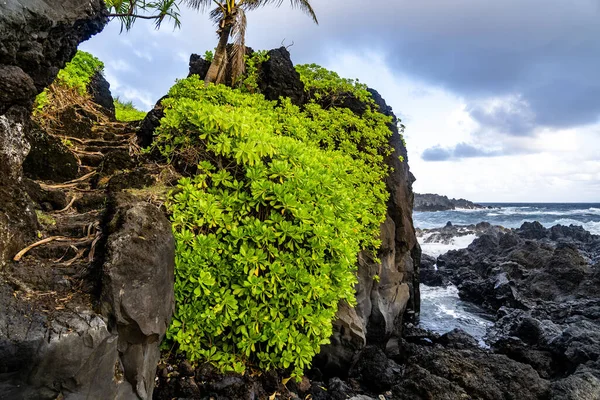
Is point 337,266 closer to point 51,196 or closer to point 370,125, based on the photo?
point 51,196

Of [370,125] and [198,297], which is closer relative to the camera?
[198,297]

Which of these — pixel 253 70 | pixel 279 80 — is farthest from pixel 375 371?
pixel 253 70

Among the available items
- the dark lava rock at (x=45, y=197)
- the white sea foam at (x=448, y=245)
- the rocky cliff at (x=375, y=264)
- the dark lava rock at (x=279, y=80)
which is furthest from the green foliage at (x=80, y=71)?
the white sea foam at (x=448, y=245)

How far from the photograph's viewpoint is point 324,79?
10.8 metres

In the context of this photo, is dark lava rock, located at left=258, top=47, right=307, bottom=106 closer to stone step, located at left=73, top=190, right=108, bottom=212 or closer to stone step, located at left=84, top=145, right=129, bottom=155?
stone step, located at left=84, top=145, right=129, bottom=155

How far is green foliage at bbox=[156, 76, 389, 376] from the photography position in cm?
412

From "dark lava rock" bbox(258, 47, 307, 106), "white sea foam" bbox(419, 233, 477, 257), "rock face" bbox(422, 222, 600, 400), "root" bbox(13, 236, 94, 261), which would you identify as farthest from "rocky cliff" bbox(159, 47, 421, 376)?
"white sea foam" bbox(419, 233, 477, 257)

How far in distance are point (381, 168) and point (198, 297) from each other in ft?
21.5

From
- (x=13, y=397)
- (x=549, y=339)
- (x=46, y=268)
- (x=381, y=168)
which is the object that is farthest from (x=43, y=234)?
(x=549, y=339)

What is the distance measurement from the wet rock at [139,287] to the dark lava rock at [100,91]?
7.09 m

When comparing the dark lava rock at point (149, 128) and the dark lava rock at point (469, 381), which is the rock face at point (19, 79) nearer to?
the dark lava rock at point (149, 128)

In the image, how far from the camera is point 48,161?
5.09 meters

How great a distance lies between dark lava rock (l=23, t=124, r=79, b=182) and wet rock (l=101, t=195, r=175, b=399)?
208cm

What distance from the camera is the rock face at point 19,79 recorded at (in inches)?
120
